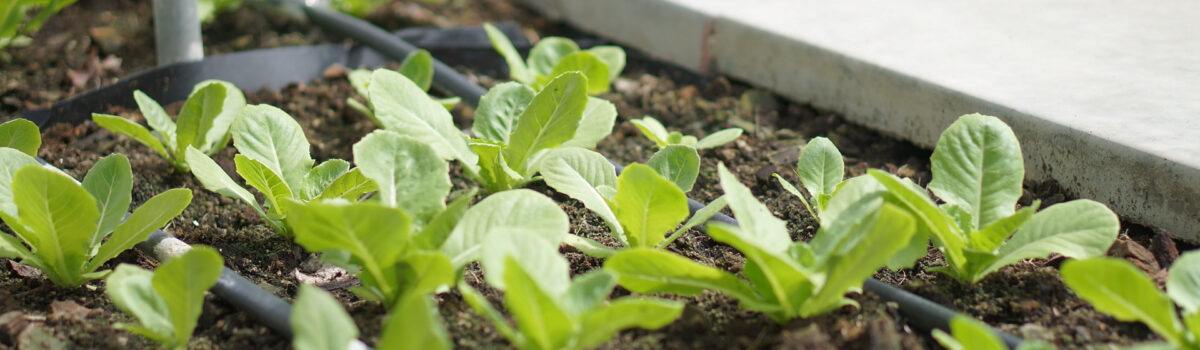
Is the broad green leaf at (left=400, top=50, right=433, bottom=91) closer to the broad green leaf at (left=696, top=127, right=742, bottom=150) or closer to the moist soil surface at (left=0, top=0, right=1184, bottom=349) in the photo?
the moist soil surface at (left=0, top=0, right=1184, bottom=349)

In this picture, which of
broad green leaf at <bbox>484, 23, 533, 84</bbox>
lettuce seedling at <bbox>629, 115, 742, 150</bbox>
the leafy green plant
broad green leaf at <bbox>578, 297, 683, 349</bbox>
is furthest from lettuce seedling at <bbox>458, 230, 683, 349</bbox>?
broad green leaf at <bbox>484, 23, 533, 84</bbox>

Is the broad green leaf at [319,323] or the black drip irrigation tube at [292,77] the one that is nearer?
the broad green leaf at [319,323]

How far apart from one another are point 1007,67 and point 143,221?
4.87 ft

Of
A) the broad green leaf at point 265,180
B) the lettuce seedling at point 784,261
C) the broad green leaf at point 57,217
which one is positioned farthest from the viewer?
the broad green leaf at point 265,180

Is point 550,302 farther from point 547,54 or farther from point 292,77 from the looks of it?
point 292,77

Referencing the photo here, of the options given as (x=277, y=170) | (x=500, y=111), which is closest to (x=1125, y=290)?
(x=500, y=111)

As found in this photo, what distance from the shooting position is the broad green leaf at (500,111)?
4.83 ft

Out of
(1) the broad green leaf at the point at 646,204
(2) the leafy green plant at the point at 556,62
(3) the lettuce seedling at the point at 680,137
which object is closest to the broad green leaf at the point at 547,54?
(2) the leafy green plant at the point at 556,62

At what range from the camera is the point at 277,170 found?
4.31 ft

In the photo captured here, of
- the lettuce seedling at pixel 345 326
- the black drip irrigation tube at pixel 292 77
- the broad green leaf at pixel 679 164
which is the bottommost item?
the black drip irrigation tube at pixel 292 77

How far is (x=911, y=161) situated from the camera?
1686 mm

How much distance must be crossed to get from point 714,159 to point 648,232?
56cm

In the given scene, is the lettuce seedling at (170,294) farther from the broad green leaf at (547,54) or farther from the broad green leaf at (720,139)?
the broad green leaf at (547,54)

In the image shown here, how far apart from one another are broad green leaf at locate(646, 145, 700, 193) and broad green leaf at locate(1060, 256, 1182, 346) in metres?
0.52
